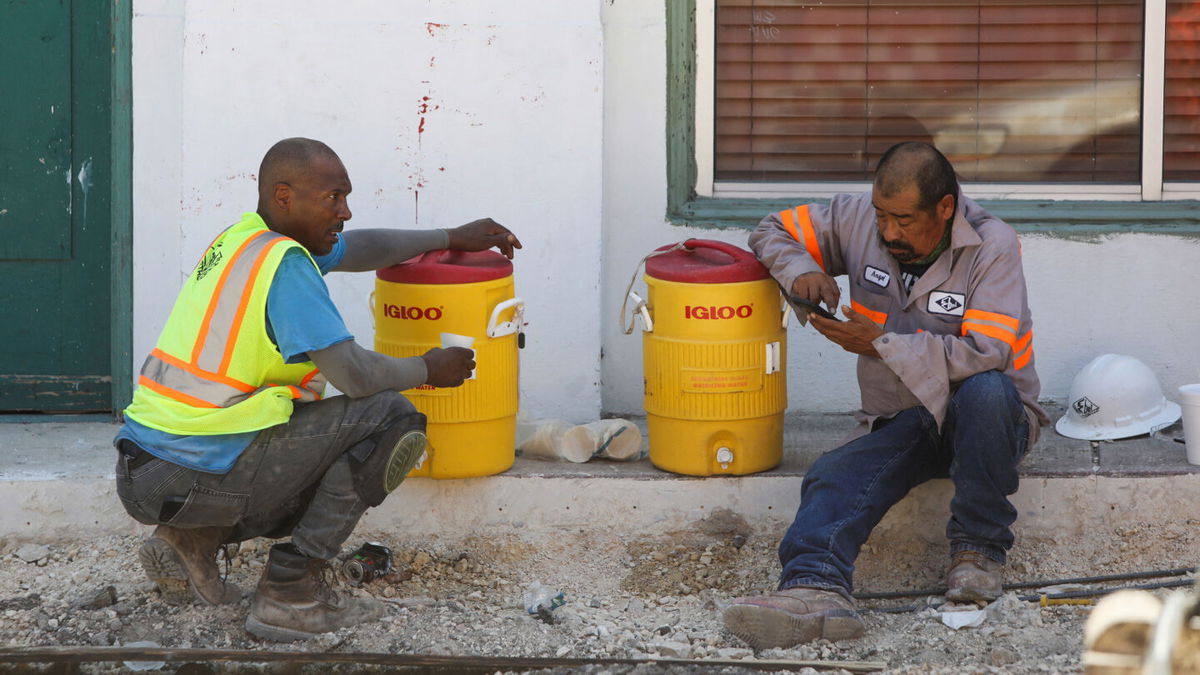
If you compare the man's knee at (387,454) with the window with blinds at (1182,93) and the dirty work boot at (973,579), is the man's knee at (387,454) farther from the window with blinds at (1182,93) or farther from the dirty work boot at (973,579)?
the window with blinds at (1182,93)

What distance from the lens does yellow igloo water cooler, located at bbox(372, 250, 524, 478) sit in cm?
424

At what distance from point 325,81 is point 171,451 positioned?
5.73 ft

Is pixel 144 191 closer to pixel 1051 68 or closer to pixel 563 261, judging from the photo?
pixel 563 261

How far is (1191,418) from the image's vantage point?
176 inches

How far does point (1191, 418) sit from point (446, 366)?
238 centimetres

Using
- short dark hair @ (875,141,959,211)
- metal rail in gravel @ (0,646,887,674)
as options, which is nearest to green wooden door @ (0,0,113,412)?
metal rail in gravel @ (0,646,887,674)

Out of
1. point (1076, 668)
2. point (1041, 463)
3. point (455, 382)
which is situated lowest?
point (1076, 668)

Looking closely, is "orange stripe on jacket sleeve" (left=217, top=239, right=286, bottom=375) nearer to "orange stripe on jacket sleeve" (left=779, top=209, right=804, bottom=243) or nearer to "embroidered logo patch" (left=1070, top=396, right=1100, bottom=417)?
"orange stripe on jacket sleeve" (left=779, top=209, right=804, bottom=243)

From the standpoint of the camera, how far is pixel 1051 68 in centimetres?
528

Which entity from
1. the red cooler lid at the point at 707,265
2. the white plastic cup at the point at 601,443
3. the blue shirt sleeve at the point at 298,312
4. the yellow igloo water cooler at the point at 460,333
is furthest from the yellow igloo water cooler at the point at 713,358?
the blue shirt sleeve at the point at 298,312

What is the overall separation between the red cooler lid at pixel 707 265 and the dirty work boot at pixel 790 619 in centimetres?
101

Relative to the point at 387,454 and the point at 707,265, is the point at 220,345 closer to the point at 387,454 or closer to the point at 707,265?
the point at 387,454

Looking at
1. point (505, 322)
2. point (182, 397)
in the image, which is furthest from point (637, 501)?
point (182, 397)

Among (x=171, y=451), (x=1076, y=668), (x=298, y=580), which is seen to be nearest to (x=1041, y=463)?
(x=1076, y=668)
